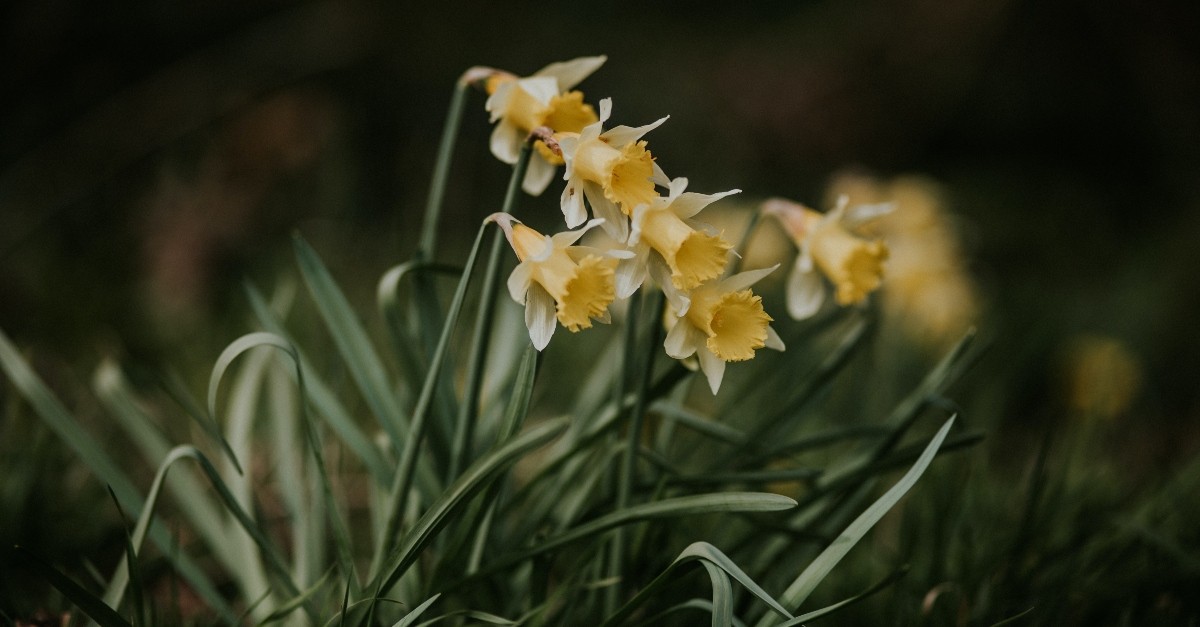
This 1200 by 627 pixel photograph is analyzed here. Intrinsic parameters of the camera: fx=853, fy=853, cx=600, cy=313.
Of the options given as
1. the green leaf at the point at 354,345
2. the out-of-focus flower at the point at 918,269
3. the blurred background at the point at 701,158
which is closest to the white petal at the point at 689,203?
the green leaf at the point at 354,345

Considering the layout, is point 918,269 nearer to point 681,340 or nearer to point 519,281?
point 681,340

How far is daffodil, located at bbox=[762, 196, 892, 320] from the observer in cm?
95

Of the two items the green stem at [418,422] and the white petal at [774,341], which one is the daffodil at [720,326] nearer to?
the white petal at [774,341]

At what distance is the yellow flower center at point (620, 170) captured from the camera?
0.74 metres

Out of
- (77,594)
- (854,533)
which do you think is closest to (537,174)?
(854,533)

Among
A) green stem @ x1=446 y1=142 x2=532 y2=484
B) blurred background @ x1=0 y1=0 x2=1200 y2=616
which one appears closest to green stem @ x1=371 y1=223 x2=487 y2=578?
green stem @ x1=446 y1=142 x2=532 y2=484

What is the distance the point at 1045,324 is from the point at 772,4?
3.28m

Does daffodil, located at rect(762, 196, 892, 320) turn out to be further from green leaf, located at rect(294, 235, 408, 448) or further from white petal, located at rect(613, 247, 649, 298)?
green leaf, located at rect(294, 235, 408, 448)

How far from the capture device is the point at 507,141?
0.89 meters

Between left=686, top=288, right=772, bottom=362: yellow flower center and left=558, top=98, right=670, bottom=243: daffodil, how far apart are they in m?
0.11

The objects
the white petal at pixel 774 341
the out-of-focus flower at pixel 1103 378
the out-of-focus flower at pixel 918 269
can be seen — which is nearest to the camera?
the white petal at pixel 774 341

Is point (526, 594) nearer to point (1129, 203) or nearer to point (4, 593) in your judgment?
point (4, 593)

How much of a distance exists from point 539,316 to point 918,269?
1.49 m

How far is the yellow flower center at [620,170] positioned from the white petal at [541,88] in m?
0.10
